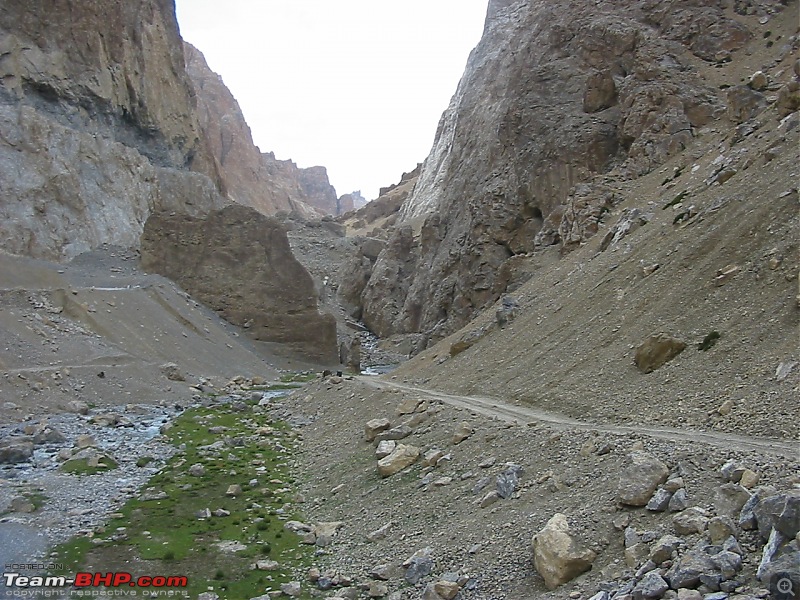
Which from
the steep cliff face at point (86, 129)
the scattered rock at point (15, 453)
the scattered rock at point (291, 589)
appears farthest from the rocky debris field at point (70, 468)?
the steep cliff face at point (86, 129)

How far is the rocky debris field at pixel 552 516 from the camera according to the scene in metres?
8.84

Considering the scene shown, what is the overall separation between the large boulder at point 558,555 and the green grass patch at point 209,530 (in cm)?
585

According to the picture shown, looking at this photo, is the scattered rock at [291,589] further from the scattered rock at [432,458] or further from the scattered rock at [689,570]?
the scattered rock at [689,570]

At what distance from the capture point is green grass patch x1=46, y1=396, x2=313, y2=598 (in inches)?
587

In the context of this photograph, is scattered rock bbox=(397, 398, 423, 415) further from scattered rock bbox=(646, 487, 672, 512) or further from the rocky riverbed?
scattered rock bbox=(646, 487, 672, 512)

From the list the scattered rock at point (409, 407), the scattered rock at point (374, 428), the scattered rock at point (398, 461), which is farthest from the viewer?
the scattered rock at point (409, 407)

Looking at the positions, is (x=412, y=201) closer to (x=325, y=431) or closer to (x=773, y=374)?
(x=325, y=431)

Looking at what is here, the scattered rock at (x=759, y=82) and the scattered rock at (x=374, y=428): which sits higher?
the scattered rock at (x=759, y=82)

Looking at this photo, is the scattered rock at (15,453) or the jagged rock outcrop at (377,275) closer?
the scattered rock at (15,453)

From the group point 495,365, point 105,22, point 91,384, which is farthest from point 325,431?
point 105,22

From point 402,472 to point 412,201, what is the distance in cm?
12113

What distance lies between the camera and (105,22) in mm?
83000

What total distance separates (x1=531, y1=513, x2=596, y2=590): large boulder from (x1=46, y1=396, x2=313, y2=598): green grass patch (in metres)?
5.85

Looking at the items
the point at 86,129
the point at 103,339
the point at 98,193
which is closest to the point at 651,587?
the point at 103,339
